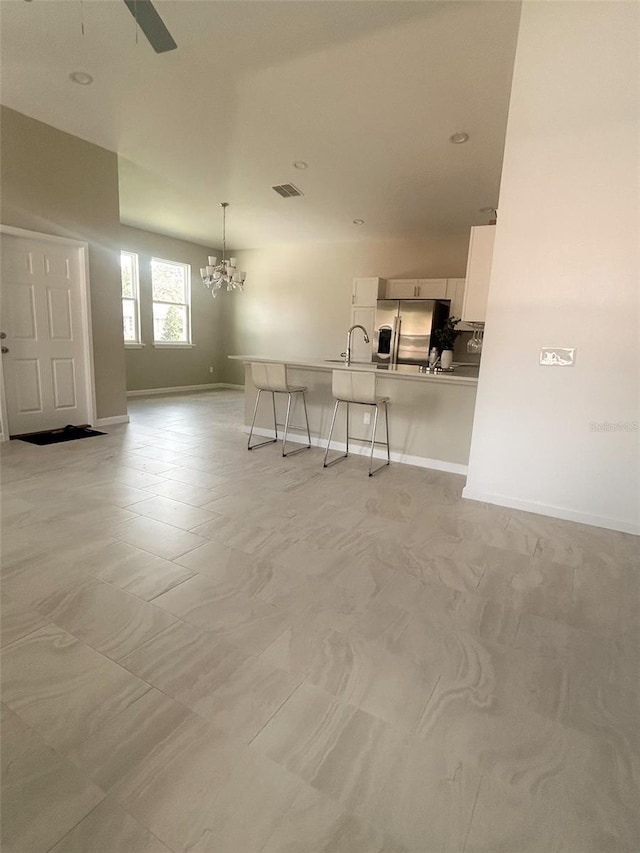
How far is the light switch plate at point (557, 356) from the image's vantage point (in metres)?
2.57

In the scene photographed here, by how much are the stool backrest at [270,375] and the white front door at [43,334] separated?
210cm

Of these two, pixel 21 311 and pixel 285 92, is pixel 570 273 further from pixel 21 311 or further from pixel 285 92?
pixel 21 311

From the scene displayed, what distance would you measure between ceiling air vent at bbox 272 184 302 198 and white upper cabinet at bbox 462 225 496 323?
8.95 feet

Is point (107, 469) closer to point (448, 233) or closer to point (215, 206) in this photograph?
point (215, 206)

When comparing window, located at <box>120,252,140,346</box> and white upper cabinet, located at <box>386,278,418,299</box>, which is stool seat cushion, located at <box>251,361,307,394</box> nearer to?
white upper cabinet, located at <box>386,278,418,299</box>

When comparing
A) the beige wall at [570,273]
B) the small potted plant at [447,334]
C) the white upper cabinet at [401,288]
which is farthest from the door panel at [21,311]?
the small potted plant at [447,334]

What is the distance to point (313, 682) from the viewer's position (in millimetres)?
1351

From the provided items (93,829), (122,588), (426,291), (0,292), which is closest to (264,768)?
(93,829)

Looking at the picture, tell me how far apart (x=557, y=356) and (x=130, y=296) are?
6.73m

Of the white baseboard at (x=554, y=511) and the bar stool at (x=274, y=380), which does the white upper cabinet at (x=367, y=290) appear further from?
the white baseboard at (x=554, y=511)

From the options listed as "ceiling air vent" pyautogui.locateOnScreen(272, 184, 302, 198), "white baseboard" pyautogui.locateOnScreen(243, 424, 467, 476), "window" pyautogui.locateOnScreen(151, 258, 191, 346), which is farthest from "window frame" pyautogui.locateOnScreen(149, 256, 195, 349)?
"white baseboard" pyautogui.locateOnScreen(243, 424, 467, 476)

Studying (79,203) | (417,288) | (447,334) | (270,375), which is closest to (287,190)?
(79,203)

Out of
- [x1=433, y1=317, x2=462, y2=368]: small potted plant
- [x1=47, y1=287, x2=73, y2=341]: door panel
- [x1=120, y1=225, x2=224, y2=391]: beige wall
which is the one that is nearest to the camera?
[x1=47, y1=287, x2=73, y2=341]: door panel

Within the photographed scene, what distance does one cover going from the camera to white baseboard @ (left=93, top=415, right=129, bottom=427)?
4.75 m
